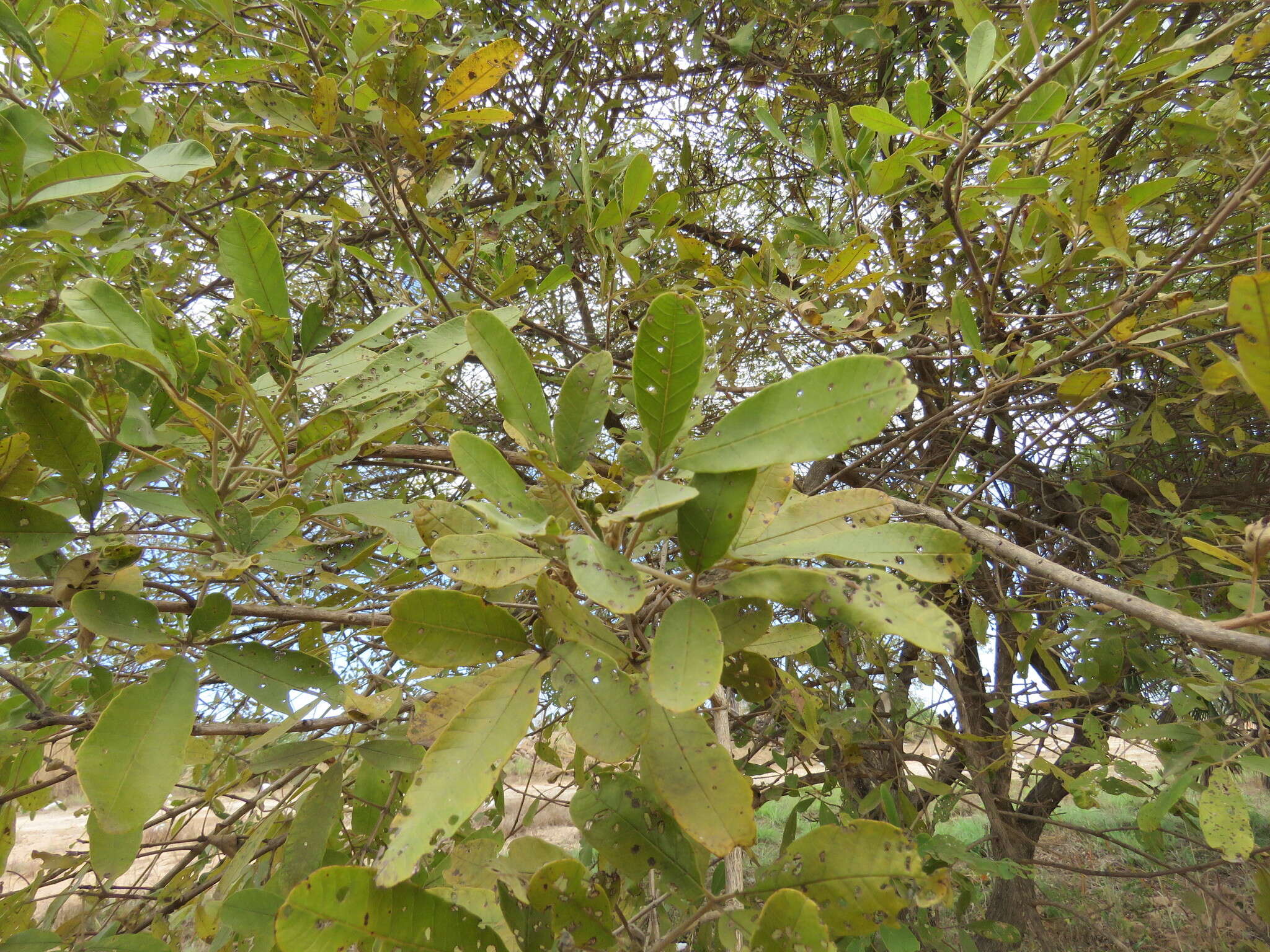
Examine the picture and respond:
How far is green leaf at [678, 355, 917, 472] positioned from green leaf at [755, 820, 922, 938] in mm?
323

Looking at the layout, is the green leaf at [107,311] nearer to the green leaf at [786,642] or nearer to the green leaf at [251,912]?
the green leaf at [251,912]

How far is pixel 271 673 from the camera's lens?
62 centimetres

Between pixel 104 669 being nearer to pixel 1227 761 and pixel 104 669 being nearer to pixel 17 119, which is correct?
pixel 17 119

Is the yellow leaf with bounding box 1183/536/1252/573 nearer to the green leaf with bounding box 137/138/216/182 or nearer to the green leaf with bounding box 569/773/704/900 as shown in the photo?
the green leaf with bounding box 569/773/704/900

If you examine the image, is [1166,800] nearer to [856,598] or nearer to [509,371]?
[856,598]

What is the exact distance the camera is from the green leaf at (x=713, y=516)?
1.55 ft

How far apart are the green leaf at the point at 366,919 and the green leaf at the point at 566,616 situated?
0.21 meters

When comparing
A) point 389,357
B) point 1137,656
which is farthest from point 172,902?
point 1137,656

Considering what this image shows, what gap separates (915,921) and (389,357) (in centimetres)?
170

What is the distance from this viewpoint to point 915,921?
1520mm

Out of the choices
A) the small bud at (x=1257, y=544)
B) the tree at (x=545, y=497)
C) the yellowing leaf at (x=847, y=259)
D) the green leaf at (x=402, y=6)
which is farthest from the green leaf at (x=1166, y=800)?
the green leaf at (x=402, y=6)

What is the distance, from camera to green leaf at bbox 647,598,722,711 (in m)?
0.41

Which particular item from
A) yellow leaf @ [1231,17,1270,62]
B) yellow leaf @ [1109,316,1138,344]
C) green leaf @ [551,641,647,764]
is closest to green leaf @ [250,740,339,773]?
green leaf @ [551,641,647,764]

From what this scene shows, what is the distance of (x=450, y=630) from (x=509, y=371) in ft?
0.71
